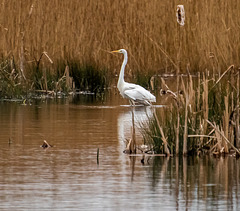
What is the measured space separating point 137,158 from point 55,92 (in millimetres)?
8656

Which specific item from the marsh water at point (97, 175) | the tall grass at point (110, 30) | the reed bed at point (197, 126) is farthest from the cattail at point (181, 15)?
the tall grass at point (110, 30)

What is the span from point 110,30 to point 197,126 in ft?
38.8

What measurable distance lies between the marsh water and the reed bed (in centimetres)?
18

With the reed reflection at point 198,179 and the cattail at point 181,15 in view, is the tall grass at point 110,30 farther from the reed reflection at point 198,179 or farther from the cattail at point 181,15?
the reed reflection at point 198,179

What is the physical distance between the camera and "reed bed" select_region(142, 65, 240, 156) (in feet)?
28.7

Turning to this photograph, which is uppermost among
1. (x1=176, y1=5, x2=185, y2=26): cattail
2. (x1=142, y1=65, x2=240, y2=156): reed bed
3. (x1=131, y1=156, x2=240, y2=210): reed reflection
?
(x1=176, y1=5, x2=185, y2=26): cattail

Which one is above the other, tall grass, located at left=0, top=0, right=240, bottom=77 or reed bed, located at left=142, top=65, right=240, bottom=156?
tall grass, located at left=0, top=0, right=240, bottom=77

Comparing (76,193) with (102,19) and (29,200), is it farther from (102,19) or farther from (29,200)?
(102,19)

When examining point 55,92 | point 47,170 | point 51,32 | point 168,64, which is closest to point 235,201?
point 47,170

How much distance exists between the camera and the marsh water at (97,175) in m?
6.36

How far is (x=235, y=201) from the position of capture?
637 centimetres

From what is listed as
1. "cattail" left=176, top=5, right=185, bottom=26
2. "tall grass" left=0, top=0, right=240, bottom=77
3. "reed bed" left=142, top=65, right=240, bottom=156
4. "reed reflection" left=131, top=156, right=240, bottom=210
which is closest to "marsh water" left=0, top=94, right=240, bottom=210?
"reed reflection" left=131, top=156, right=240, bottom=210

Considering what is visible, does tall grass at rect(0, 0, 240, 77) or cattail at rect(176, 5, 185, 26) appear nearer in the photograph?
cattail at rect(176, 5, 185, 26)

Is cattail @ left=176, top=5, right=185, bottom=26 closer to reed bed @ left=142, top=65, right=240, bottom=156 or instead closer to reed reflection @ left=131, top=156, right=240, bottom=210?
reed bed @ left=142, top=65, right=240, bottom=156
